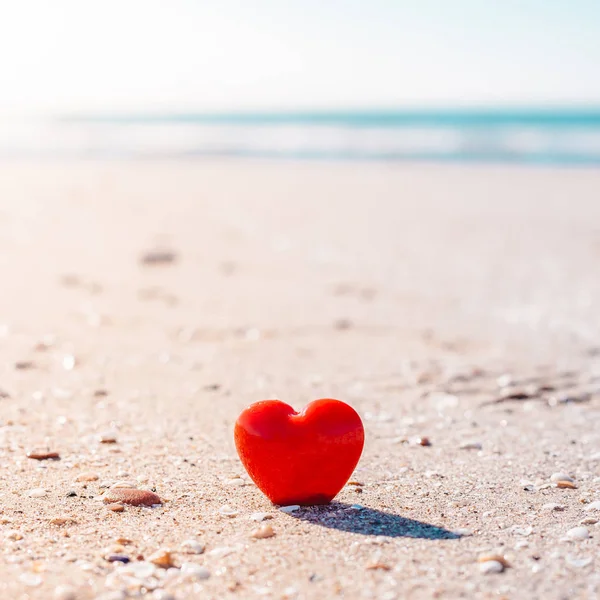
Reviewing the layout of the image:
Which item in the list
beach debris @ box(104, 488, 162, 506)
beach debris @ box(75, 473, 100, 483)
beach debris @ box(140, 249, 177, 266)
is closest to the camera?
beach debris @ box(104, 488, 162, 506)

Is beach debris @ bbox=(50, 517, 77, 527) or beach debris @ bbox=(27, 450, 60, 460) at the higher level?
beach debris @ bbox=(27, 450, 60, 460)

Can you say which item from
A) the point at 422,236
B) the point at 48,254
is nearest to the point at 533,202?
the point at 422,236

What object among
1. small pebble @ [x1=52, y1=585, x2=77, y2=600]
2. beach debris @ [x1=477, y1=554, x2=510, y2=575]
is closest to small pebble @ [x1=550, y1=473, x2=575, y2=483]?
beach debris @ [x1=477, y1=554, x2=510, y2=575]

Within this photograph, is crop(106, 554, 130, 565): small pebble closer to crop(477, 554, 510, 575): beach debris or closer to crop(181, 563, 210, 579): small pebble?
crop(181, 563, 210, 579): small pebble

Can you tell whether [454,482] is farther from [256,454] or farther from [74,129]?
[74,129]

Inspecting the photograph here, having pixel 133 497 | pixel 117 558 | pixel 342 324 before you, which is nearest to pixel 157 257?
pixel 342 324

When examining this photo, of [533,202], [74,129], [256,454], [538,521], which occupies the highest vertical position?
[74,129]
